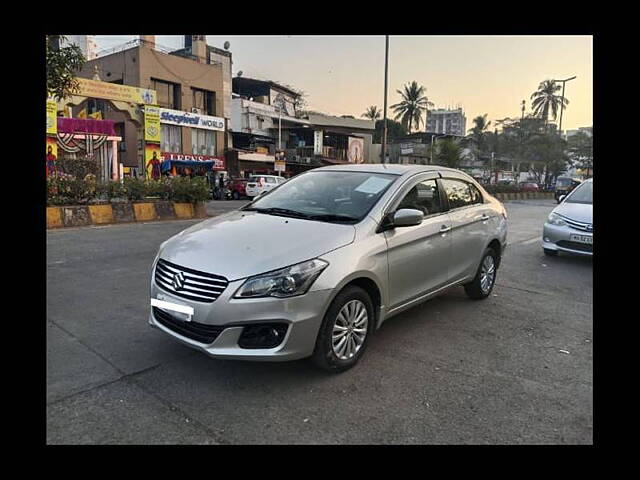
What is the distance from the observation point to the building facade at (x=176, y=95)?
1244 inches

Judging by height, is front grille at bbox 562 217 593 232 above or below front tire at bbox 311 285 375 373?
above

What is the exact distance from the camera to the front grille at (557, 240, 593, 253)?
7801 millimetres

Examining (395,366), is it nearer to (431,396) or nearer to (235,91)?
(431,396)

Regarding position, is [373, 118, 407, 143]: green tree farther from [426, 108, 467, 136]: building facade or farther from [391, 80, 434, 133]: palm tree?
[426, 108, 467, 136]: building facade

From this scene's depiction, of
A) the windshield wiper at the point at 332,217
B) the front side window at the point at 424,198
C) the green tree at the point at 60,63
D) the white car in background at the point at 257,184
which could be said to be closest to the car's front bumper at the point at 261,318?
the windshield wiper at the point at 332,217

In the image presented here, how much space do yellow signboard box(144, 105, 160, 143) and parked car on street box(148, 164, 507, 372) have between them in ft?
70.1

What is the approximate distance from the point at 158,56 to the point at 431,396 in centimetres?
3396

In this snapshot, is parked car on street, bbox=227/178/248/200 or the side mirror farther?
parked car on street, bbox=227/178/248/200

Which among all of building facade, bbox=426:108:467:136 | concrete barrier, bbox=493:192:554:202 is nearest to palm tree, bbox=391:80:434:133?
concrete barrier, bbox=493:192:554:202

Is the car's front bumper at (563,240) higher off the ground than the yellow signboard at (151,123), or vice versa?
the yellow signboard at (151,123)

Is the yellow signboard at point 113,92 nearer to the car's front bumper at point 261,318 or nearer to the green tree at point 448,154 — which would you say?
the green tree at point 448,154

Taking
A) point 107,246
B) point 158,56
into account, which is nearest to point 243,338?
point 107,246

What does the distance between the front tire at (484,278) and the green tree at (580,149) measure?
176 ft

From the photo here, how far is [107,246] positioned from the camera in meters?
8.30
